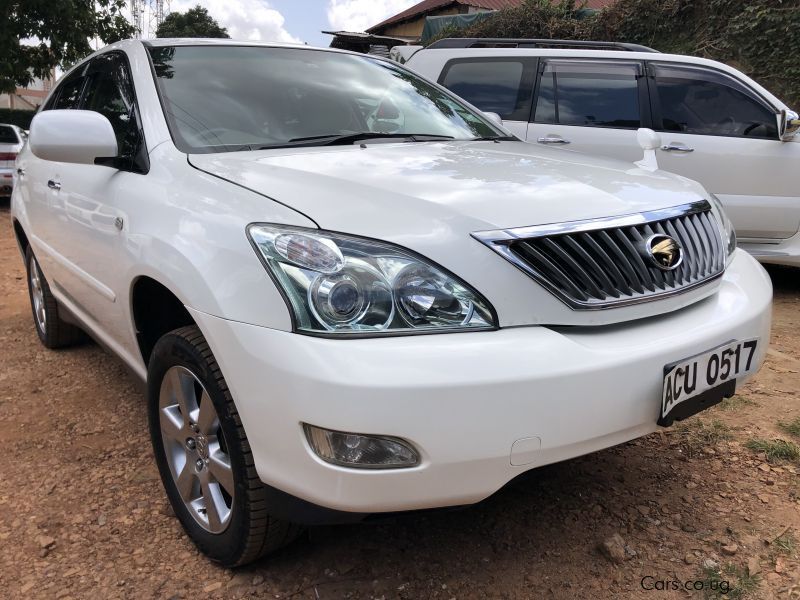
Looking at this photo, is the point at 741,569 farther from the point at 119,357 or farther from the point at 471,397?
the point at 119,357

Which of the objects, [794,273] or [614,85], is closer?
[614,85]

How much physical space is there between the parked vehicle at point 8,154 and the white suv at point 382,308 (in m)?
10.4

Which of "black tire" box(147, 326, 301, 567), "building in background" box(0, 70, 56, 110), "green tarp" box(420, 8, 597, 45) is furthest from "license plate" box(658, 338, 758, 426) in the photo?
"building in background" box(0, 70, 56, 110)

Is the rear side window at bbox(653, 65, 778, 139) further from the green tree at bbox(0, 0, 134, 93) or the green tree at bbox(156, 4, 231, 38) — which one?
the green tree at bbox(156, 4, 231, 38)

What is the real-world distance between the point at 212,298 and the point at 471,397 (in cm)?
69

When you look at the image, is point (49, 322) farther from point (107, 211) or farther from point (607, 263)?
point (607, 263)

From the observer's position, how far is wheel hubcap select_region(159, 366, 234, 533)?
6.11ft

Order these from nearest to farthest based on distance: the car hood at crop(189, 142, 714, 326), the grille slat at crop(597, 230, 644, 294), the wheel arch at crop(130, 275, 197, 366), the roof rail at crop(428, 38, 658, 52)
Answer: the car hood at crop(189, 142, 714, 326), the grille slat at crop(597, 230, 644, 294), the wheel arch at crop(130, 275, 197, 366), the roof rail at crop(428, 38, 658, 52)

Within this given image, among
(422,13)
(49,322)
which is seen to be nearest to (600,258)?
(49,322)

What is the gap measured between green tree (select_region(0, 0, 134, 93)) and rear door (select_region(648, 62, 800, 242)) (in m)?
11.4

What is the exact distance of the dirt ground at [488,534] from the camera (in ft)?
6.17

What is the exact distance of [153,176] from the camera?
218 cm

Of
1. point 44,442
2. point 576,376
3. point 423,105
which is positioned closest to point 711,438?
point 576,376

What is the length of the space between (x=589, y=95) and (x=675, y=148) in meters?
0.76
